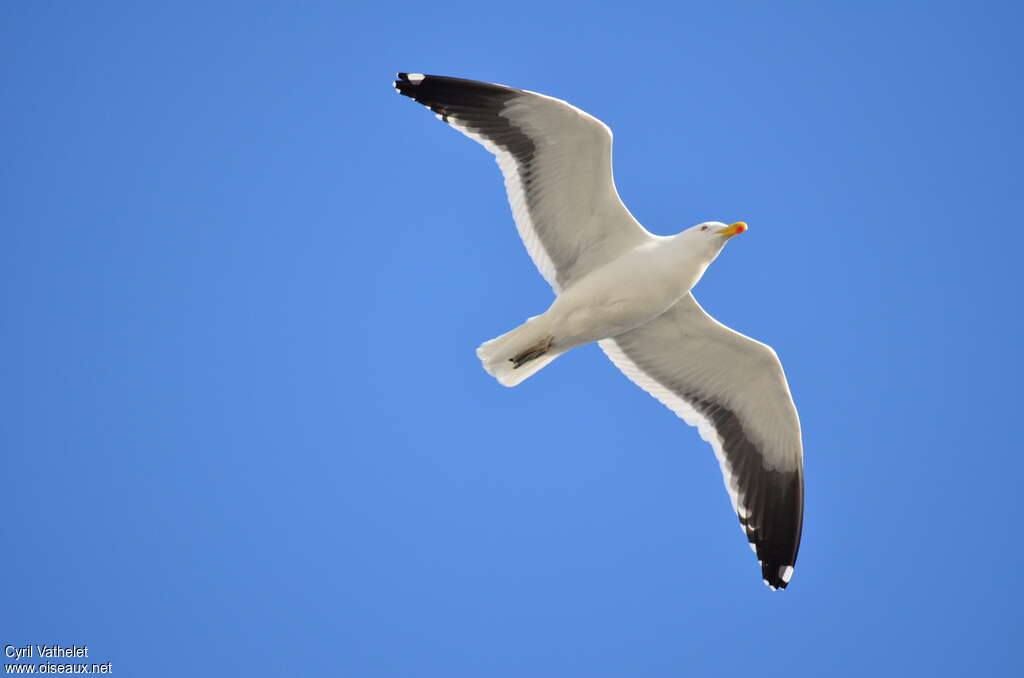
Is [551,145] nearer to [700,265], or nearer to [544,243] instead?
[544,243]

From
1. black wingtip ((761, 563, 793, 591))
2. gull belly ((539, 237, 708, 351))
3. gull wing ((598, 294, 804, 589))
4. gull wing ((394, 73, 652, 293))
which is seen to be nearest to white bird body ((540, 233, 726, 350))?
gull belly ((539, 237, 708, 351))

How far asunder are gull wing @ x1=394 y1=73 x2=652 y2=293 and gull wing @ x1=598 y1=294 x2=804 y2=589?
968mm

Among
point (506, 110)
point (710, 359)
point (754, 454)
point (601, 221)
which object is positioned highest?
point (506, 110)

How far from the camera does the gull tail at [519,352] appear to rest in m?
8.79

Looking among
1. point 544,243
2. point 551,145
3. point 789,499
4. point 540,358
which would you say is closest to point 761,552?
point 789,499

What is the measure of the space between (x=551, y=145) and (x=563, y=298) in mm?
1209

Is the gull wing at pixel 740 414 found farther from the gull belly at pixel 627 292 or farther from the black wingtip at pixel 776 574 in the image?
the gull belly at pixel 627 292

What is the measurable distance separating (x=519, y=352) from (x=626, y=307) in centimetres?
93

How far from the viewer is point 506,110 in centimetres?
862

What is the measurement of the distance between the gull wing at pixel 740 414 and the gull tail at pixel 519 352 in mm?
1103

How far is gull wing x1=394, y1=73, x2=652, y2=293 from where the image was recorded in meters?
8.55

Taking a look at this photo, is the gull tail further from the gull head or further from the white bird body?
the gull head

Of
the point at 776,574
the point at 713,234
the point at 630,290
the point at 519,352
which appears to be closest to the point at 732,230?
the point at 713,234

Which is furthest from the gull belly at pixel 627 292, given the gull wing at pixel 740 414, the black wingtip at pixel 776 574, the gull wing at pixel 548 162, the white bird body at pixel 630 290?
the black wingtip at pixel 776 574
